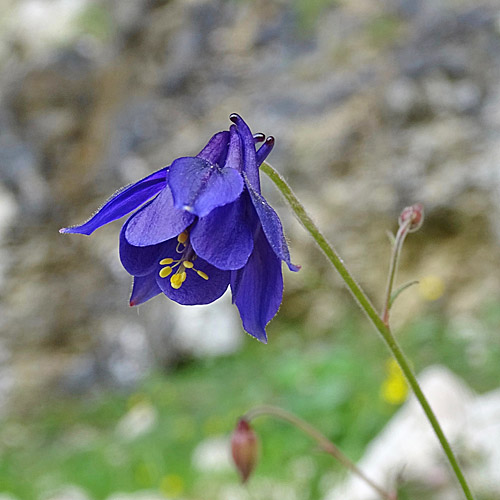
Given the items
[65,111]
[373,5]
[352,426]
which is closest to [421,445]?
[352,426]

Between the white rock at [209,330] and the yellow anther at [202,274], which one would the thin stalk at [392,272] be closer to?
the yellow anther at [202,274]

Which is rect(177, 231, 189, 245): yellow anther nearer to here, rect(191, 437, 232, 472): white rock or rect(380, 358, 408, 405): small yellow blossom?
rect(380, 358, 408, 405): small yellow blossom

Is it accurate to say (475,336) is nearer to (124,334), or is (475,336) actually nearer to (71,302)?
(124,334)

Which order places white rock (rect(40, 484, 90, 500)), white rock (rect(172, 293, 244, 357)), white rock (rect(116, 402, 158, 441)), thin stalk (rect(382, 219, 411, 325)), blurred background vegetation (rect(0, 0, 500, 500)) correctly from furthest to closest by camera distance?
white rock (rect(172, 293, 244, 357)) → white rock (rect(116, 402, 158, 441)) → blurred background vegetation (rect(0, 0, 500, 500)) → white rock (rect(40, 484, 90, 500)) → thin stalk (rect(382, 219, 411, 325))

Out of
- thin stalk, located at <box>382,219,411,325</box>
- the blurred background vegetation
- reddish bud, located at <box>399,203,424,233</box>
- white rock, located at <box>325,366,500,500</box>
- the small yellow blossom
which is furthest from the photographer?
the blurred background vegetation

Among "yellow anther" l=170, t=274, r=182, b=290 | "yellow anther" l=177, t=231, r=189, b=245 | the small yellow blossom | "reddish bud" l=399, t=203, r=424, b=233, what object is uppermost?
the small yellow blossom

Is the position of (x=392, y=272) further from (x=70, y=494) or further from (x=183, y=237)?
(x=70, y=494)

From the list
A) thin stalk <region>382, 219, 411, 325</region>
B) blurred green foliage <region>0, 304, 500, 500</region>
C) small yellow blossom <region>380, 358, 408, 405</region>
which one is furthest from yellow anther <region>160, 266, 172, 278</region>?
small yellow blossom <region>380, 358, 408, 405</region>

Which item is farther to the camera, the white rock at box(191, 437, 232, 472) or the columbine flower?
the white rock at box(191, 437, 232, 472)
